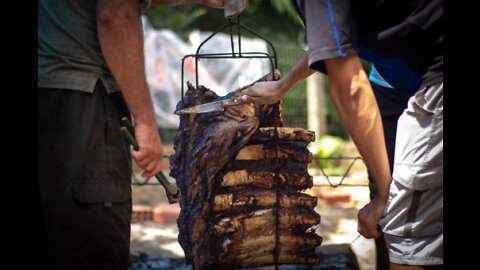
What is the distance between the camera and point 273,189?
3002mm

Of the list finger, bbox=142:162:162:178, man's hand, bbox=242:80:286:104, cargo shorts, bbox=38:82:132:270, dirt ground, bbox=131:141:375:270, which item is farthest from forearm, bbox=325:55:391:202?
dirt ground, bbox=131:141:375:270

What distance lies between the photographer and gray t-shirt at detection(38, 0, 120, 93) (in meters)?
2.56

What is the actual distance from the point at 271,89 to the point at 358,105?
801 millimetres

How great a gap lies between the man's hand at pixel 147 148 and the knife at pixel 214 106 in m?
0.33

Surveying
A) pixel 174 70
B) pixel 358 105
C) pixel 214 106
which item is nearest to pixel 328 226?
pixel 214 106

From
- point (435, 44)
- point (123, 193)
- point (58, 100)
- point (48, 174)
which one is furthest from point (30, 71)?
point (435, 44)

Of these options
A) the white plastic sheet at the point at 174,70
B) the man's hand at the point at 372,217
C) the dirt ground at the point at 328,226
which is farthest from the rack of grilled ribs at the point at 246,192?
the white plastic sheet at the point at 174,70

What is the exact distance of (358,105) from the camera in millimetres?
2055

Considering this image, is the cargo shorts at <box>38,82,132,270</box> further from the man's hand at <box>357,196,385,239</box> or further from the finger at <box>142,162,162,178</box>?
the man's hand at <box>357,196,385,239</box>

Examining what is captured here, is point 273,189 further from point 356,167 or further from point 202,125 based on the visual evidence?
point 356,167

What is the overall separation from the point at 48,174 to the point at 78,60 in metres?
0.55

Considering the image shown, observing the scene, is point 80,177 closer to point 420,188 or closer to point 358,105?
point 358,105

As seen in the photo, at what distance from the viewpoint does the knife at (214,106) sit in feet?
9.50

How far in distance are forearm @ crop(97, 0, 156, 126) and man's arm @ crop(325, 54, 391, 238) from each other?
0.93m
